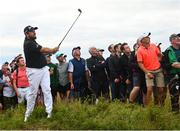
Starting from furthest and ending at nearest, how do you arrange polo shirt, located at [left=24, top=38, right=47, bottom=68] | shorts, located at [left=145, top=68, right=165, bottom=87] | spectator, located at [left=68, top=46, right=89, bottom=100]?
spectator, located at [left=68, top=46, right=89, bottom=100] < shorts, located at [left=145, top=68, right=165, bottom=87] < polo shirt, located at [left=24, top=38, right=47, bottom=68]

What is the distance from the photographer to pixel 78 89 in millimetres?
16750

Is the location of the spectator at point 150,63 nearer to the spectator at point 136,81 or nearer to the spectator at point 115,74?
the spectator at point 136,81

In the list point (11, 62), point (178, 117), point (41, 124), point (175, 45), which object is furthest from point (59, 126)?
point (11, 62)

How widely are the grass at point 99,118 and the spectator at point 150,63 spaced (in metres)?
1.13

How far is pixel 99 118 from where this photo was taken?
12.3m

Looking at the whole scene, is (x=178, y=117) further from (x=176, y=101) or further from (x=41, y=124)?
(x=41, y=124)

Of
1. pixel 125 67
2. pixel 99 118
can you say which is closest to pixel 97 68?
pixel 125 67

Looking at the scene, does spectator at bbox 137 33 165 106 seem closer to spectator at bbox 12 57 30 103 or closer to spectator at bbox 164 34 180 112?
spectator at bbox 164 34 180 112

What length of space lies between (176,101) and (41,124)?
3439 millimetres

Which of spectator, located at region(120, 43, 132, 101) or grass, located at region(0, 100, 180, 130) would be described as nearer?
grass, located at region(0, 100, 180, 130)

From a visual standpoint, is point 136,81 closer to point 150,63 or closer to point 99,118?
point 150,63

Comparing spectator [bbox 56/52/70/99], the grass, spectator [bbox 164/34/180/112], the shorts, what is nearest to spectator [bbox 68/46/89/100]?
spectator [bbox 56/52/70/99]

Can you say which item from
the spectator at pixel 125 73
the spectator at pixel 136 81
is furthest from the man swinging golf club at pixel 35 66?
the spectator at pixel 125 73

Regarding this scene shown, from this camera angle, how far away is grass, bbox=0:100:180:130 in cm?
1174
